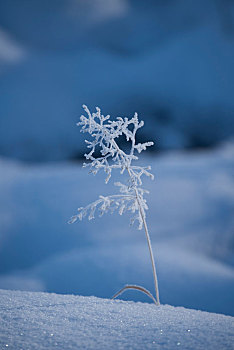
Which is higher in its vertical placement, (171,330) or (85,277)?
(85,277)

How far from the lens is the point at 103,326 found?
2.17m

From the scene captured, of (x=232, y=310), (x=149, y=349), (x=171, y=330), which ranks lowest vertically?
(x=149, y=349)

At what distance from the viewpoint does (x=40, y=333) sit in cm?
205

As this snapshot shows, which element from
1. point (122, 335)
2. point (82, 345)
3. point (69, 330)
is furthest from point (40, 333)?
point (122, 335)

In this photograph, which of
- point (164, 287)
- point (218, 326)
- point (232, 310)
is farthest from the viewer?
point (164, 287)

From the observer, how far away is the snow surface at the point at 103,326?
191 centimetres

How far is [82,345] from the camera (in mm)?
1888

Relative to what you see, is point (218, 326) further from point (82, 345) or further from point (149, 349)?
point (82, 345)

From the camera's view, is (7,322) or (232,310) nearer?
(7,322)

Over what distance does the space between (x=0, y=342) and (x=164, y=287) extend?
4.50 m

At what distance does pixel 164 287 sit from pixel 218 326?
13.2 feet

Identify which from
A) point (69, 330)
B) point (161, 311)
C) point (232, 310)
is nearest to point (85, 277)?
point (232, 310)

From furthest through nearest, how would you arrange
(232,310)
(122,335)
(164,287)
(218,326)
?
(164,287)
(232,310)
(218,326)
(122,335)

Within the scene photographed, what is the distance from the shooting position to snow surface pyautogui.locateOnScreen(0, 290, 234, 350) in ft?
6.26
